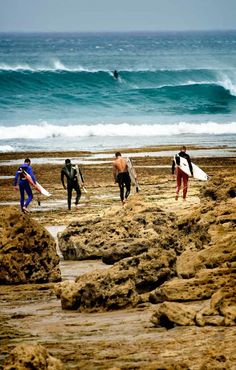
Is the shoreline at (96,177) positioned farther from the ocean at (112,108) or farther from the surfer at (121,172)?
the ocean at (112,108)

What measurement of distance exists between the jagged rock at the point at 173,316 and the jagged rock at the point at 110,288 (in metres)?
1.32

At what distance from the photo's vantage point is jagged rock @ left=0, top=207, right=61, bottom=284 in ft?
43.6

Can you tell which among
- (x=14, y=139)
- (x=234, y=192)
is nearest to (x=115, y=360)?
(x=234, y=192)

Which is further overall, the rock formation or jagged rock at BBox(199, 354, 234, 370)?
the rock formation

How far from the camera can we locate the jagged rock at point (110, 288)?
1133 cm

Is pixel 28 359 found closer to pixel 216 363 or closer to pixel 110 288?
pixel 216 363

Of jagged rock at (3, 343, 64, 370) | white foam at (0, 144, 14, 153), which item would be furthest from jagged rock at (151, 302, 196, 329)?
white foam at (0, 144, 14, 153)

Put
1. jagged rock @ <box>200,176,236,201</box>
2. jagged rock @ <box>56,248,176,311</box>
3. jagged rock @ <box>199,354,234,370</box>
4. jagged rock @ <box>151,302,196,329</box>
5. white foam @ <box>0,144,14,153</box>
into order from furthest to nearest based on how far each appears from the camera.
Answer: white foam @ <box>0,144,14,153</box> → jagged rock @ <box>200,176,236,201</box> → jagged rock @ <box>56,248,176,311</box> → jagged rock @ <box>151,302,196,329</box> → jagged rock @ <box>199,354,234,370</box>

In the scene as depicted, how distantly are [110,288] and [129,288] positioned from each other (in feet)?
0.70

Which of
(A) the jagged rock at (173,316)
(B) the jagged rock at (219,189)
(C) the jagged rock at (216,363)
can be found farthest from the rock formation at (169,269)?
(C) the jagged rock at (216,363)

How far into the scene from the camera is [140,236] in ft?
47.4

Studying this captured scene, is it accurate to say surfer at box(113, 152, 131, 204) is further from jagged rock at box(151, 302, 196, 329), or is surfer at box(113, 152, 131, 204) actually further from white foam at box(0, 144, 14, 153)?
white foam at box(0, 144, 14, 153)

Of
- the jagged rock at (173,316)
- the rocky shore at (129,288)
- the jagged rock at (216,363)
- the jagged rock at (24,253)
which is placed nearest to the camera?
the jagged rock at (216,363)

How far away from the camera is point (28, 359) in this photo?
799 centimetres
